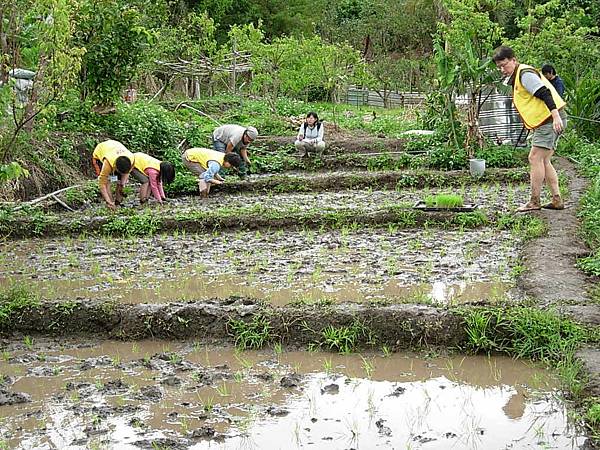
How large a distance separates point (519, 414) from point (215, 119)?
14.8 metres

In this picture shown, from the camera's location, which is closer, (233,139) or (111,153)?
(111,153)

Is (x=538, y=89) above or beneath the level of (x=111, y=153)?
above

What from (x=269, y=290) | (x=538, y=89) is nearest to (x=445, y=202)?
(x=538, y=89)

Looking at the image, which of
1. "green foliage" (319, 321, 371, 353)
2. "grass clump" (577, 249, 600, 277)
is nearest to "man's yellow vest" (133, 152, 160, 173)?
"green foliage" (319, 321, 371, 353)

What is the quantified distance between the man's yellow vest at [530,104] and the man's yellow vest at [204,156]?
16.1ft

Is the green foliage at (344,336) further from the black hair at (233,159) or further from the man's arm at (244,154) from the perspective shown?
the man's arm at (244,154)

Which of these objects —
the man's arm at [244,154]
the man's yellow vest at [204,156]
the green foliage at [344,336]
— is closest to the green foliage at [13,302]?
the green foliage at [344,336]

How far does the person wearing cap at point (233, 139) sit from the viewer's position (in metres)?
12.2

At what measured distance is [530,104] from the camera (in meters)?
7.95

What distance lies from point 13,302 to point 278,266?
2.34 meters

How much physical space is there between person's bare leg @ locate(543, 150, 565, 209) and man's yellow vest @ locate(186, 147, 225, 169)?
4951mm

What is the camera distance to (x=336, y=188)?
12148 millimetres

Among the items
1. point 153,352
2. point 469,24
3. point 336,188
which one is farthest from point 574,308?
point 469,24

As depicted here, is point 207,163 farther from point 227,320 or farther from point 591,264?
point 591,264
